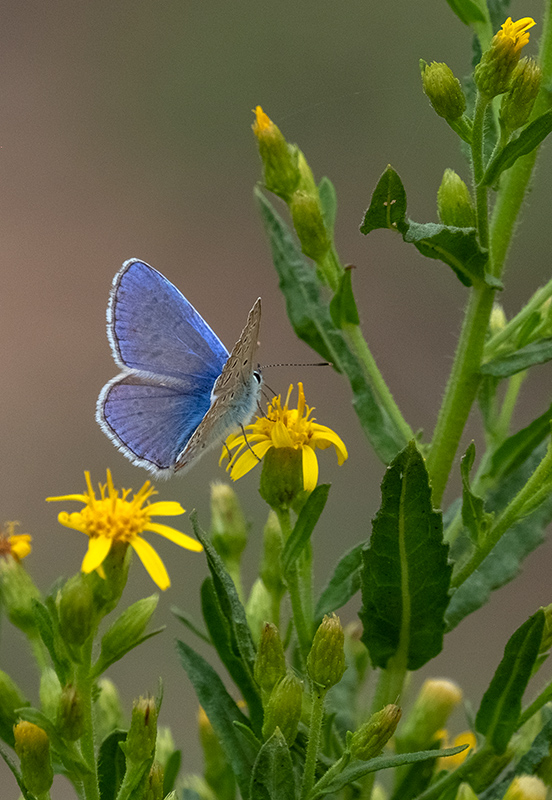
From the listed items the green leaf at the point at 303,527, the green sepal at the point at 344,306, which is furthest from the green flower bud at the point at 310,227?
the green leaf at the point at 303,527

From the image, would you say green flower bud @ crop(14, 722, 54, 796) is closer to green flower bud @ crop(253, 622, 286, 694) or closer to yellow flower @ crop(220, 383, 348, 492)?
green flower bud @ crop(253, 622, 286, 694)

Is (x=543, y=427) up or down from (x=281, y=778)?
up

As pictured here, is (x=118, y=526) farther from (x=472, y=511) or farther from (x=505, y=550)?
(x=505, y=550)

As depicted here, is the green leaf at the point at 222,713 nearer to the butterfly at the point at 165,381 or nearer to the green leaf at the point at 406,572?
the green leaf at the point at 406,572

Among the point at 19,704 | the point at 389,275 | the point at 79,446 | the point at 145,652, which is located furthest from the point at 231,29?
the point at 19,704

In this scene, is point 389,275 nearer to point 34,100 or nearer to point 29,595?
point 34,100

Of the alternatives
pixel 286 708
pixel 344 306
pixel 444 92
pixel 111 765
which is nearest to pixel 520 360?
pixel 344 306
